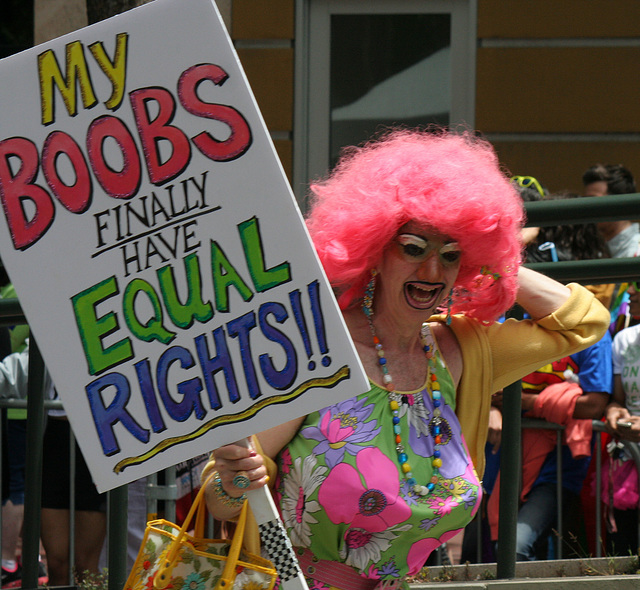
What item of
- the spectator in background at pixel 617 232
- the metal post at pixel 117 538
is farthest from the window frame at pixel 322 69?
the metal post at pixel 117 538

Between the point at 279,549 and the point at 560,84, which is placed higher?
the point at 560,84

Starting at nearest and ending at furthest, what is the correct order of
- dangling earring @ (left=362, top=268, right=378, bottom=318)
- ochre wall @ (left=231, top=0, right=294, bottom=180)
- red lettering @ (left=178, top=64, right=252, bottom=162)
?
1. red lettering @ (left=178, top=64, right=252, bottom=162)
2. dangling earring @ (left=362, top=268, right=378, bottom=318)
3. ochre wall @ (left=231, top=0, right=294, bottom=180)

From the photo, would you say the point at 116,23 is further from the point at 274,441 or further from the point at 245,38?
the point at 245,38

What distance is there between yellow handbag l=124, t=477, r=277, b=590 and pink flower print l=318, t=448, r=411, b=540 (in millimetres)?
207

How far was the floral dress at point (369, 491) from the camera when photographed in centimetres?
258

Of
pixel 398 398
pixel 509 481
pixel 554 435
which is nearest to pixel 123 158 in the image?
pixel 398 398

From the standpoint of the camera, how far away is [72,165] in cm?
247

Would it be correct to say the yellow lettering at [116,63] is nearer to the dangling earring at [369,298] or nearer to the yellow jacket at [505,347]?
the dangling earring at [369,298]

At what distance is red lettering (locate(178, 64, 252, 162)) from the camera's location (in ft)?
7.93

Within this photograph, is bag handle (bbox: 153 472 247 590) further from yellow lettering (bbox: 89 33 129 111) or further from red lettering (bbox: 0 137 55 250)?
yellow lettering (bbox: 89 33 129 111)

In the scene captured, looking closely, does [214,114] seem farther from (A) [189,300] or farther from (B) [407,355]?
(B) [407,355]

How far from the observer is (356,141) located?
24.8 ft

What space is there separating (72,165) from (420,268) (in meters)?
0.86

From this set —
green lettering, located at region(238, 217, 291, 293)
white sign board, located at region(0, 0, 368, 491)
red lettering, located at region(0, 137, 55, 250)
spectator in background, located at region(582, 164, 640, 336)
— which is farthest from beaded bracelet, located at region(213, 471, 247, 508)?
spectator in background, located at region(582, 164, 640, 336)
